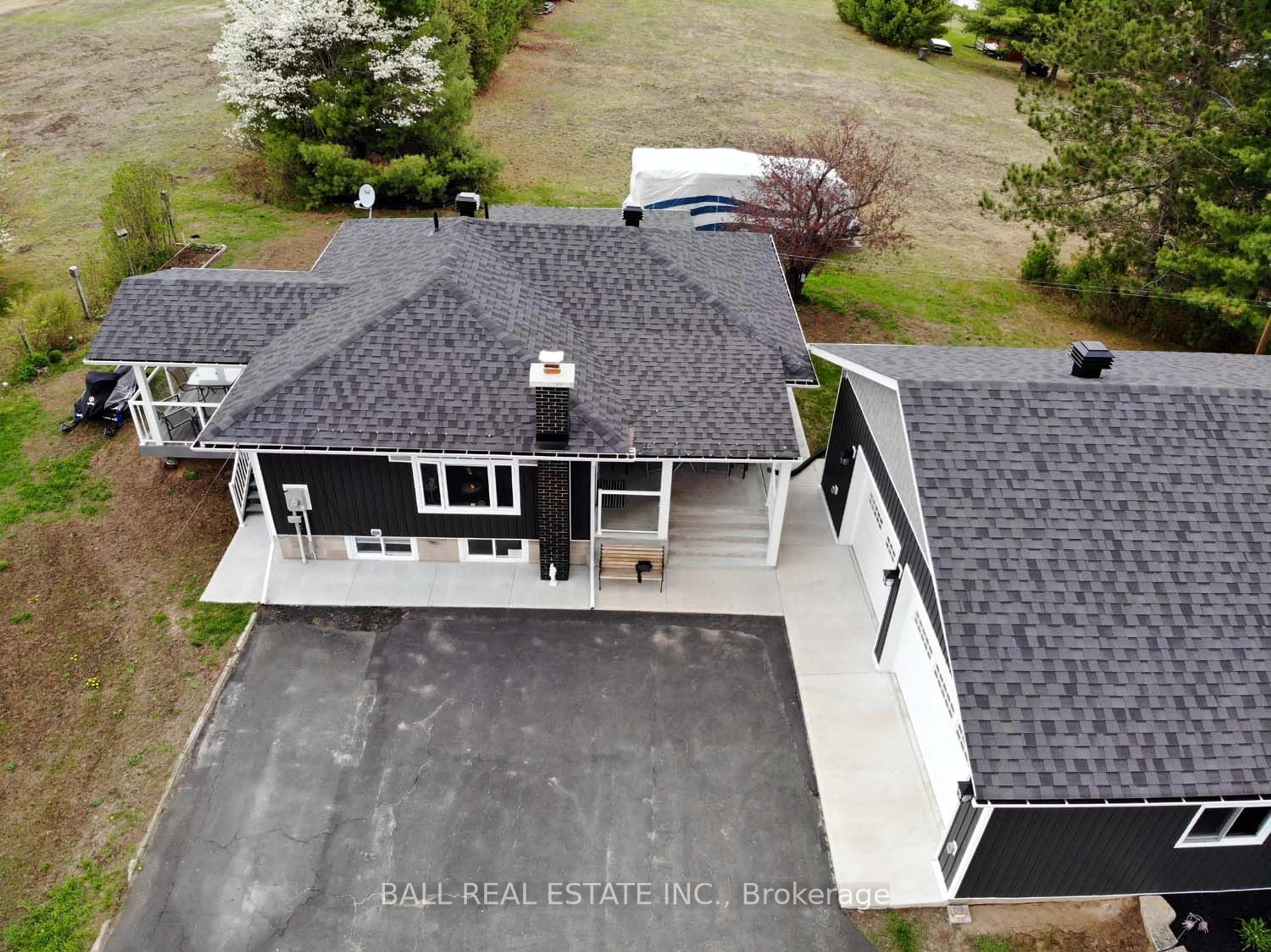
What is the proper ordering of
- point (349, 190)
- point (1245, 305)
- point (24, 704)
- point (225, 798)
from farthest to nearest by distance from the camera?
1. point (349, 190)
2. point (1245, 305)
3. point (24, 704)
4. point (225, 798)

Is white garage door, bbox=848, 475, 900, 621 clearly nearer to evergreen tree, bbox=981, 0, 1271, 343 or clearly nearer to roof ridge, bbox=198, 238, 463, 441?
roof ridge, bbox=198, 238, 463, 441

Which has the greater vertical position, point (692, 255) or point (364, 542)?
point (692, 255)

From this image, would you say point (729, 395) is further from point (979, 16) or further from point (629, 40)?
point (979, 16)

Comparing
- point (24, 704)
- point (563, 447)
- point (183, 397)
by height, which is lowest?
point (24, 704)

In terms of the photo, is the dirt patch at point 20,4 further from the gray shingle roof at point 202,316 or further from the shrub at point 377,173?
the gray shingle roof at point 202,316

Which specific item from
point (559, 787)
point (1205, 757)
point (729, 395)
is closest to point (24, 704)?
point (559, 787)

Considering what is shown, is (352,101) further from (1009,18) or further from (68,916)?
(1009,18)
